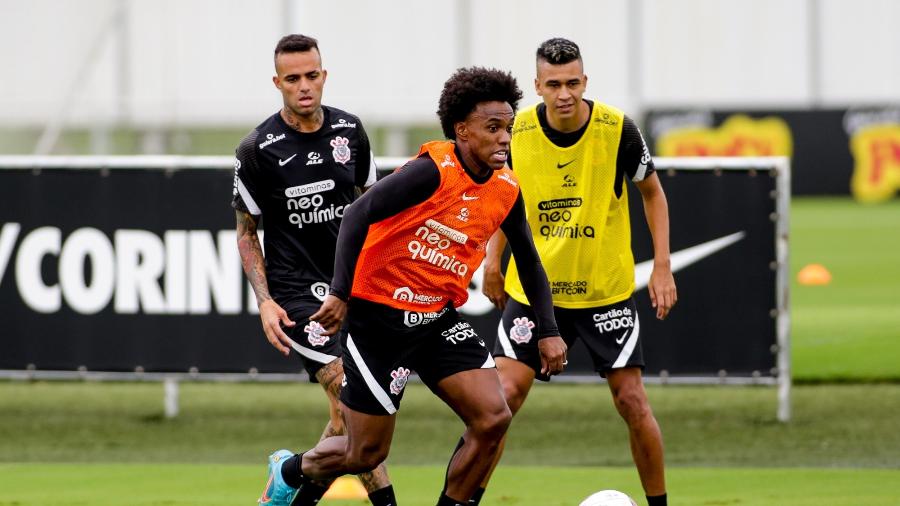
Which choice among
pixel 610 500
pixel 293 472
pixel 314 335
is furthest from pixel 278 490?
pixel 610 500

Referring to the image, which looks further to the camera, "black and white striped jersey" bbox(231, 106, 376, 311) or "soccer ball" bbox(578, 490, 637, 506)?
"black and white striped jersey" bbox(231, 106, 376, 311)

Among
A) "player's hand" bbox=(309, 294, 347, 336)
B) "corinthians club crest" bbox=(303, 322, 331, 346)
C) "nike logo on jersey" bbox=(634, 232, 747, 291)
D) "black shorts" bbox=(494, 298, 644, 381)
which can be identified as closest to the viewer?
"player's hand" bbox=(309, 294, 347, 336)

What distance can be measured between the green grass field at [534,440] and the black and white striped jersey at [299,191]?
164 cm

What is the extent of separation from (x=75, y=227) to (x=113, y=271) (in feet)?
1.42

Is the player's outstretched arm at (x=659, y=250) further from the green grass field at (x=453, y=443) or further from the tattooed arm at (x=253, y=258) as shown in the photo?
the tattooed arm at (x=253, y=258)

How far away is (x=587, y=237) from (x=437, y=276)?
127cm

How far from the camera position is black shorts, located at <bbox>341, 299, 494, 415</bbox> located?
6.54 metres

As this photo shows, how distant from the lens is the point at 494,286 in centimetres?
771

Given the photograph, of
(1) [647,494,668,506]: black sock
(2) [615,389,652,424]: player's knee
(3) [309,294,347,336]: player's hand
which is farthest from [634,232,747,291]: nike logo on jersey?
(3) [309,294,347,336]: player's hand

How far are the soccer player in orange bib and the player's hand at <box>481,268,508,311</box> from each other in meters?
0.93

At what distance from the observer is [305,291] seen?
727cm

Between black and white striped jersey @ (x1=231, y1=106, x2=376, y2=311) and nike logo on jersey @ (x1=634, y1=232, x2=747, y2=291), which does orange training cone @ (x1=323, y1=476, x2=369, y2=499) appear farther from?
nike logo on jersey @ (x1=634, y1=232, x2=747, y2=291)

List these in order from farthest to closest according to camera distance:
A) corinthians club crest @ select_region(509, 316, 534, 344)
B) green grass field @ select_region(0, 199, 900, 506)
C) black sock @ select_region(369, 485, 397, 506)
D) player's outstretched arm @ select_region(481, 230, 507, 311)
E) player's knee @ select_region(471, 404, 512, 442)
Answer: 1. green grass field @ select_region(0, 199, 900, 506)
2. player's outstretched arm @ select_region(481, 230, 507, 311)
3. corinthians club crest @ select_region(509, 316, 534, 344)
4. black sock @ select_region(369, 485, 397, 506)
5. player's knee @ select_region(471, 404, 512, 442)

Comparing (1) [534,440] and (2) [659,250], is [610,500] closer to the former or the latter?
(2) [659,250]
